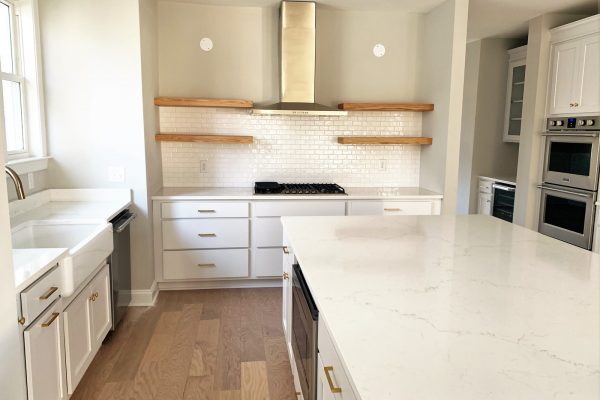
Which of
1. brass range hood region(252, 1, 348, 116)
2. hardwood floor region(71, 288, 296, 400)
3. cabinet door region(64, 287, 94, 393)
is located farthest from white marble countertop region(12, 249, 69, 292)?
brass range hood region(252, 1, 348, 116)

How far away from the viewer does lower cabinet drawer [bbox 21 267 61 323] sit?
1.69 metres

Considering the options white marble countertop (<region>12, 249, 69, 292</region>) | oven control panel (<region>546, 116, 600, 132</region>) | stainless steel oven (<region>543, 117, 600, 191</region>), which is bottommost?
white marble countertop (<region>12, 249, 69, 292</region>)

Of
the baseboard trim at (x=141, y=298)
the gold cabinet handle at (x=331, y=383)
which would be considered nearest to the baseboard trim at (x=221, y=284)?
the baseboard trim at (x=141, y=298)

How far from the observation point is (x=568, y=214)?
4.16 metres

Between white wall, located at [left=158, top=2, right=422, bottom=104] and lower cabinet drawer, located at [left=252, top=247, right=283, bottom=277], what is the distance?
1420 millimetres

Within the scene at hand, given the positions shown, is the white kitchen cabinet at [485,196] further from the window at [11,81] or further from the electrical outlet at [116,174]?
the window at [11,81]

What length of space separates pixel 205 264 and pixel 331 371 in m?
2.72

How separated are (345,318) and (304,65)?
3147 mm

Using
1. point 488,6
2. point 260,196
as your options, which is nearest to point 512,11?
point 488,6

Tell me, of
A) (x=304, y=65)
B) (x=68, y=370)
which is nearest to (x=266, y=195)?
(x=304, y=65)

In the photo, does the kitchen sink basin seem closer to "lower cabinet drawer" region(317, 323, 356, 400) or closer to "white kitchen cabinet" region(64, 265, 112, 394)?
"white kitchen cabinet" region(64, 265, 112, 394)

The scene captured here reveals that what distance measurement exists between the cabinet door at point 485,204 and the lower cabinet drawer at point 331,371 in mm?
4520

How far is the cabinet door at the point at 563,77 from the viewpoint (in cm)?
413

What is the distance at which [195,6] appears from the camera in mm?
4109
